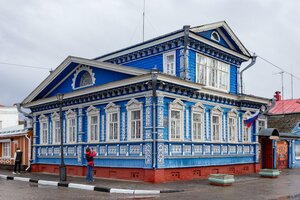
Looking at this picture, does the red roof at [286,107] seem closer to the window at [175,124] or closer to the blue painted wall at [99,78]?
the window at [175,124]

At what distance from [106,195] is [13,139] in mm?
15672

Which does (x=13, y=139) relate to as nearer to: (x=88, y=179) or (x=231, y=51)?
(x=88, y=179)

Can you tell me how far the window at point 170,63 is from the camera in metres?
19.8

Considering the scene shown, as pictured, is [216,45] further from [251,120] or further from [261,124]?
[261,124]

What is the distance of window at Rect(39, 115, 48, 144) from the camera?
24688mm

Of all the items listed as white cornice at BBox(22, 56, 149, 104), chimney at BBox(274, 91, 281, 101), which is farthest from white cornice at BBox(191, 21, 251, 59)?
chimney at BBox(274, 91, 281, 101)

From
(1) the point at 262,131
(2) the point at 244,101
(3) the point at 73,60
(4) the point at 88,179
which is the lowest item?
(4) the point at 88,179

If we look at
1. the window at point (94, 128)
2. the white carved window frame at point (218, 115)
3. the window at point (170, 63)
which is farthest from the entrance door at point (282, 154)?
the window at point (94, 128)

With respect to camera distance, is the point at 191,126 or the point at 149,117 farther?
the point at 191,126

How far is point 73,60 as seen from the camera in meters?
21.9

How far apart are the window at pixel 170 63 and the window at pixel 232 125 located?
454cm

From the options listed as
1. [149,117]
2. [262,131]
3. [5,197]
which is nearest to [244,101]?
[262,131]

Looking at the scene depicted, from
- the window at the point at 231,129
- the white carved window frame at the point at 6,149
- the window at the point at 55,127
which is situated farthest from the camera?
the white carved window frame at the point at 6,149

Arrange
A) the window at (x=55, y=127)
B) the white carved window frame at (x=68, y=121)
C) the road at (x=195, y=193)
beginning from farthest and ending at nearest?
the window at (x=55, y=127) < the white carved window frame at (x=68, y=121) < the road at (x=195, y=193)
